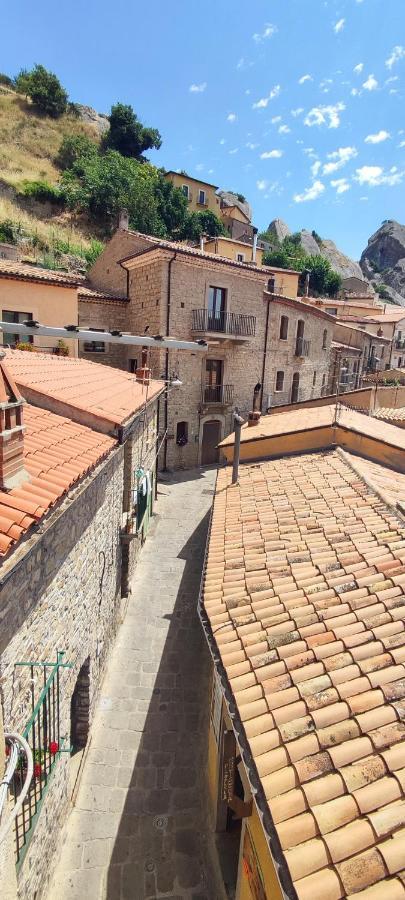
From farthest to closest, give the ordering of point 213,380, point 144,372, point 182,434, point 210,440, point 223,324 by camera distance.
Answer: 1. point 210,440
2. point 213,380
3. point 223,324
4. point 182,434
5. point 144,372

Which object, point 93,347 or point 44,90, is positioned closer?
point 93,347

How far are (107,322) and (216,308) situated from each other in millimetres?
5250

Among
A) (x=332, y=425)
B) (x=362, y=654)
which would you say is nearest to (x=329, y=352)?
(x=332, y=425)

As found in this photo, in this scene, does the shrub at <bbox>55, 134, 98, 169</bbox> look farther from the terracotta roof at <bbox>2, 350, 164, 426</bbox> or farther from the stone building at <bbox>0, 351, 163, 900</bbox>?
the stone building at <bbox>0, 351, 163, 900</bbox>

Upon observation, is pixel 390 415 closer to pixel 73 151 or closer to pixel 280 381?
pixel 280 381

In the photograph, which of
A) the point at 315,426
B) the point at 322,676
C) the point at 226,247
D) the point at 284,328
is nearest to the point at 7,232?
the point at 226,247

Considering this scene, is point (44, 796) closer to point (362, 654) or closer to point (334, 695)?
point (334, 695)

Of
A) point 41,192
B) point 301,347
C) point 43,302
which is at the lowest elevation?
point 301,347

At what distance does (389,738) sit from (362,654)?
2.61 ft

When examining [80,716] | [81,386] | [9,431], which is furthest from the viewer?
[81,386]

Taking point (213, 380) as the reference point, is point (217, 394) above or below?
below

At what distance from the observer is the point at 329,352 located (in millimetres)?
31469

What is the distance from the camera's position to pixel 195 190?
46.0 metres

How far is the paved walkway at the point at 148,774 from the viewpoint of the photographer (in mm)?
5223
